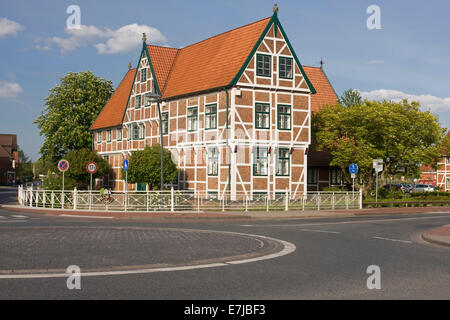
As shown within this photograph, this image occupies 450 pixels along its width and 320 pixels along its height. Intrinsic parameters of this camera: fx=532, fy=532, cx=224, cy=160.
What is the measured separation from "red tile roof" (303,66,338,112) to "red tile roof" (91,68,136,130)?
18.4 meters

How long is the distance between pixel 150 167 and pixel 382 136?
1735 centimetres

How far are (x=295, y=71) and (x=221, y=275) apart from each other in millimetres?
29941

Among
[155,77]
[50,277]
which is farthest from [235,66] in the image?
[50,277]

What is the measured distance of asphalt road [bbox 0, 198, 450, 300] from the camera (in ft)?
25.5

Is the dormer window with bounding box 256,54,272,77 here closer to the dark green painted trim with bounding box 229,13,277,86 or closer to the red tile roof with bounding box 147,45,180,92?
the dark green painted trim with bounding box 229,13,277,86

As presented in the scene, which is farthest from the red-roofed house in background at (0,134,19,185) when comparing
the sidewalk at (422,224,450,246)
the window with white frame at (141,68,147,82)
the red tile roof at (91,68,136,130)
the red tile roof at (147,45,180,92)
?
the sidewalk at (422,224,450,246)

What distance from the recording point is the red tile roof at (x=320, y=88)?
47.1m

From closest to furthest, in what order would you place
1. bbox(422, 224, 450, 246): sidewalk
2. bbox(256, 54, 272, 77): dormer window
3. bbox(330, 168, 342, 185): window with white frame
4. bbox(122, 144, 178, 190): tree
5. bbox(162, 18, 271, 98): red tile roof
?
1. bbox(422, 224, 450, 246): sidewalk
2. bbox(122, 144, 178, 190): tree
3. bbox(256, 54, 272, 77): dormer window
4. bbox(162, 18, 271, 98): red tile roof
5. bbox(330, 168, 342, 185): window with white frame

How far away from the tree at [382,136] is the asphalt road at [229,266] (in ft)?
73.6

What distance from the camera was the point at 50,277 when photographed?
8938mm

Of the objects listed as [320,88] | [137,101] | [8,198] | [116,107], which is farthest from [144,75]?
[8,198]

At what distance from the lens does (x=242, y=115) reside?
3516cm

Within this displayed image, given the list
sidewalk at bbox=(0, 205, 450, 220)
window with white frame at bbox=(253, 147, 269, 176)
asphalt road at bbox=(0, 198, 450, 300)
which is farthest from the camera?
window with white frame at bbox=(253, 147, 269, 176)

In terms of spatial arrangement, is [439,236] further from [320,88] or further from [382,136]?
[320,88]
